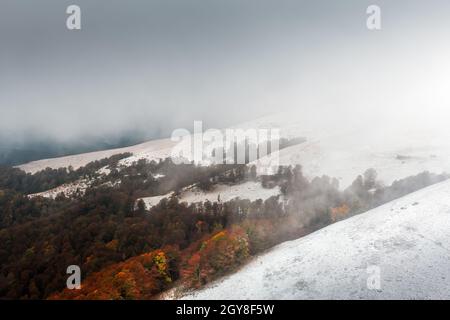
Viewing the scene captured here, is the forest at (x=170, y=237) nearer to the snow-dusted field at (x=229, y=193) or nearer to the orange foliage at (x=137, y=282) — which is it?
the orange foliage at (x=137, y=282)

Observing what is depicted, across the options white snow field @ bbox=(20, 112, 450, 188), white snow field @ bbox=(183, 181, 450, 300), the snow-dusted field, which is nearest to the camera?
white snow field @ bbox=(183, 181, 450, 300)

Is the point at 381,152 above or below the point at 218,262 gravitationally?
above

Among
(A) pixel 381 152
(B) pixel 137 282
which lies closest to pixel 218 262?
(B) pixel 137 282

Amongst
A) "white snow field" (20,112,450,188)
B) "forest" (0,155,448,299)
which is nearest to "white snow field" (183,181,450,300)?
"forest" (0,155,448,299)

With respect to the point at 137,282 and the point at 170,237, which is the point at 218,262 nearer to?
the point at 137,282

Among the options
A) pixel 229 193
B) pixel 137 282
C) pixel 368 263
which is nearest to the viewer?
pixel 368 263

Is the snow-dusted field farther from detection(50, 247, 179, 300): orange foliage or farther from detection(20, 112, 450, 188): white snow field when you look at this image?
detection(50, 247, 179, 300): orange foliage
